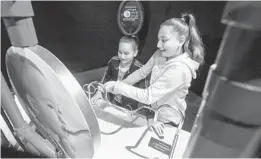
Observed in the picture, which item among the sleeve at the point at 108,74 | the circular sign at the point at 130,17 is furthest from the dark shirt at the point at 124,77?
the circular sign at the point at 130,17

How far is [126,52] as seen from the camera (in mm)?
667

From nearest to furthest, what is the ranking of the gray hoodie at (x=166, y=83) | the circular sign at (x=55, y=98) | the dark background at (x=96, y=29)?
the circular sign at (x=55, y=98)
the dark background at (x=96, y=29)
the gray hoodie at (x=166, y=83)

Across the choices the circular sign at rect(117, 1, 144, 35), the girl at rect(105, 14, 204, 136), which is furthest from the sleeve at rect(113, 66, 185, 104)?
the circular sign at rect(117, 1, 144, 35)

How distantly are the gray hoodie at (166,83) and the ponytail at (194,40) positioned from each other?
3 centimetres

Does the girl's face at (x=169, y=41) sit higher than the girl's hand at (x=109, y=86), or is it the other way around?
the girl's face at (x=169, y=41)

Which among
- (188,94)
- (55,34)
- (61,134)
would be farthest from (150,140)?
(55,34)

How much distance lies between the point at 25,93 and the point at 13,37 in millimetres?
140

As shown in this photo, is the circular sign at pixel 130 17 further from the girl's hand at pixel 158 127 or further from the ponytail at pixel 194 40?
the girl's hand at pixel 158 127

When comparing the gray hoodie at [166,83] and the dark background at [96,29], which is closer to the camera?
the dark background at [96,29]

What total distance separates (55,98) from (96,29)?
0.30m

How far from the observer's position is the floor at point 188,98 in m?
0.62

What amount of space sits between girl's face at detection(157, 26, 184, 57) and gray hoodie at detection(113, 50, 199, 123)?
0.02 m

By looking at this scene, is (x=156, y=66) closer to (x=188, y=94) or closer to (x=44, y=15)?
(x=188, y=94)

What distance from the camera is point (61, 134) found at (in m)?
0.47
